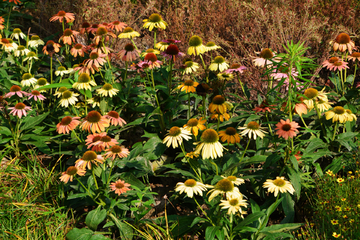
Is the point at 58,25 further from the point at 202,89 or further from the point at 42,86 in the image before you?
the point at 202,89

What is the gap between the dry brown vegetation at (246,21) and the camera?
159 inches

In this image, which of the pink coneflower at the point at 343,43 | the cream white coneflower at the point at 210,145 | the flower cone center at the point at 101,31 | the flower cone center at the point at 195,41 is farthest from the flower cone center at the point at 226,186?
the flower cone center at the point at 101,31

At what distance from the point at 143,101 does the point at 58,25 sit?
295 cm

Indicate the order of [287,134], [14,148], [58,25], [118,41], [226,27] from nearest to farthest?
[287,134] < [14,148] < [226,27] < [118,41] < [58,25]

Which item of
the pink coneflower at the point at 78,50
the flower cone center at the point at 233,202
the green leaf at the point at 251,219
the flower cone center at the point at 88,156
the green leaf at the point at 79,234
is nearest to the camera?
the flower cone center at the point at 233,202

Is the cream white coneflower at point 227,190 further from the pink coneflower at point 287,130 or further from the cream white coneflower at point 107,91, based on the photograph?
the cream white coneflower at point 107,91

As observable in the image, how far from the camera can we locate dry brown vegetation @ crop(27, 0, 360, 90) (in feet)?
13.3

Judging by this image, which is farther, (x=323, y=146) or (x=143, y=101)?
(x=143, y=101)

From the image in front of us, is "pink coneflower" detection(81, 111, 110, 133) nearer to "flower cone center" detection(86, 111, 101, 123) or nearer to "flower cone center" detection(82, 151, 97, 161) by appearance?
"flower cone center" detection(86, 111, 101, 123)

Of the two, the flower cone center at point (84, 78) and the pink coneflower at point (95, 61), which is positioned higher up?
the pink coneflower at point (95, 61)

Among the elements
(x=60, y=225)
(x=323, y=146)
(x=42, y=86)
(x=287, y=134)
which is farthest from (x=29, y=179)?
(x=323, y=146)

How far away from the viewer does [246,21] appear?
4500 millimetres

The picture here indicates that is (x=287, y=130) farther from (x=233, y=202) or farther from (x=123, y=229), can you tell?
(x=123, y=229)

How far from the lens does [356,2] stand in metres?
4.48
